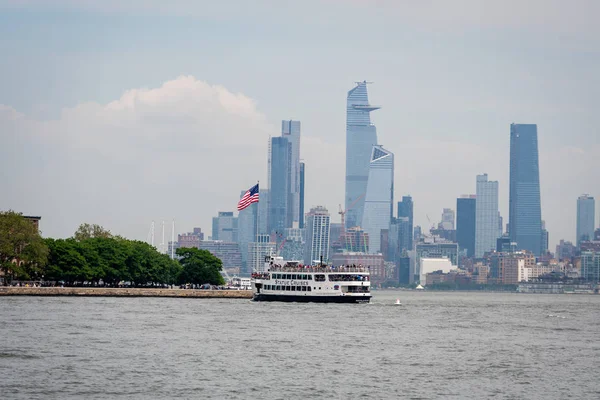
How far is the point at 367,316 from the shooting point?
5733 inches

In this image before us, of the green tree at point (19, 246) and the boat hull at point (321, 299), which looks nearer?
the boat hull at point (321, 299)

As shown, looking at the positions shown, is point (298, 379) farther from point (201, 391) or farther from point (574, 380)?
point (574, 380)

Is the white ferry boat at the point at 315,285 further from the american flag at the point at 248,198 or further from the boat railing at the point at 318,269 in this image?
the american flag at the point at 248,198

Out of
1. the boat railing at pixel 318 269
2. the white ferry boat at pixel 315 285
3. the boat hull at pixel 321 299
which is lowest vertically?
the boat hull at pixel 321 299

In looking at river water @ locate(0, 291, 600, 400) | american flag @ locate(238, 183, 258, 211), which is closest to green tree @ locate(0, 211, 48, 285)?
american flag @ locate(238, 183, 258, 211)

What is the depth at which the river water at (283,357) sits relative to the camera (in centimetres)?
6762

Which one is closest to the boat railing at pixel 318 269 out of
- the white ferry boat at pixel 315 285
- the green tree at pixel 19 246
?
the white ferry boat at pixel 315 285

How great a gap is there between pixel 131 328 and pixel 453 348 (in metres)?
32.1

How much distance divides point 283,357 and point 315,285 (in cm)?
9240

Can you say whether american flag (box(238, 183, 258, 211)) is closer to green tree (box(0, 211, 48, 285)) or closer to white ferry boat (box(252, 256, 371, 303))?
white ferry boat (box(252, 256, 371, 303))

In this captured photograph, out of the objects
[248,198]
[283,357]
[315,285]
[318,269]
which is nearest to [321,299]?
[315,285]

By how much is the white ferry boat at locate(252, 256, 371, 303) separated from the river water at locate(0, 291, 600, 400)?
38291mm

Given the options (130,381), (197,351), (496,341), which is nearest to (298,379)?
(130,381)

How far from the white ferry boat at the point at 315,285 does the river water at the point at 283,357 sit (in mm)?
38291
